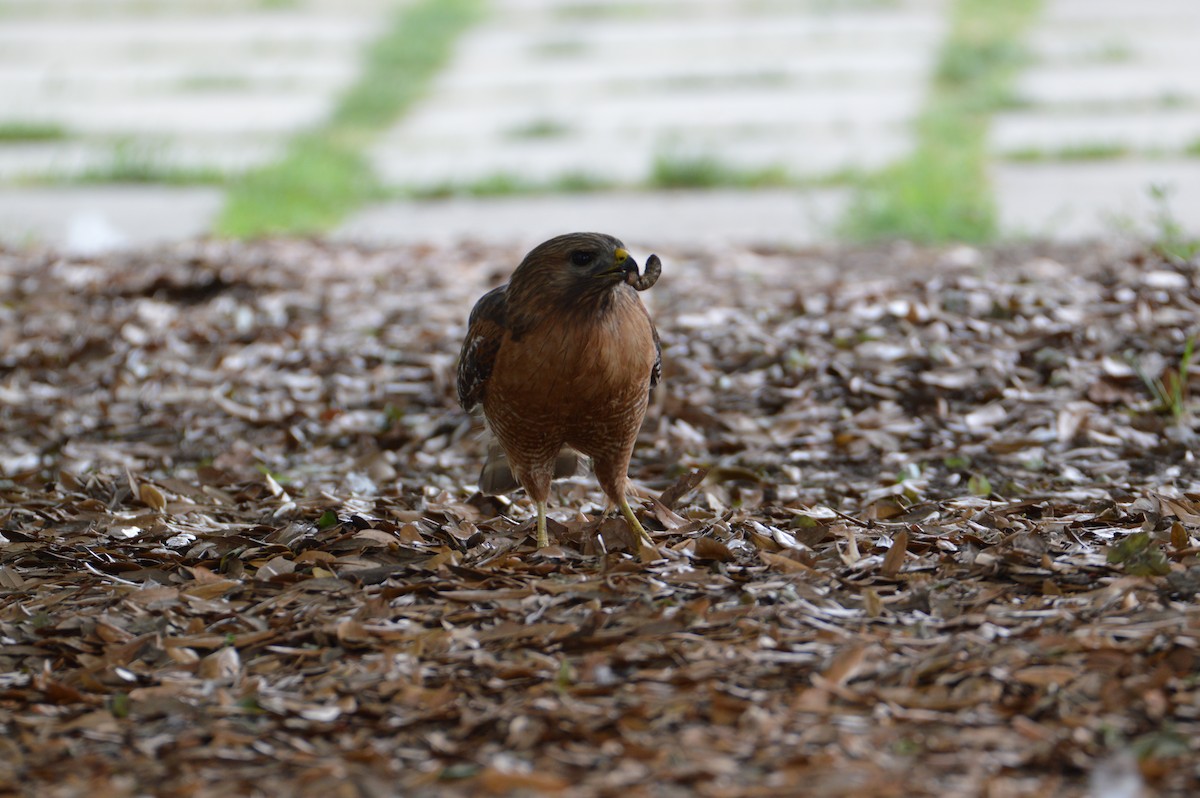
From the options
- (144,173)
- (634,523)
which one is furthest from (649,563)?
(144,173)

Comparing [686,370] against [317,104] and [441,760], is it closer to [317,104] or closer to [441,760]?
[441,760]

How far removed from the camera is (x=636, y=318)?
3.68m

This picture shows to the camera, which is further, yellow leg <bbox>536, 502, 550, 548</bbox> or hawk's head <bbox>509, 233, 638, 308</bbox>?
yellow leg <bbox>536, 502, 550, 548</bbox>

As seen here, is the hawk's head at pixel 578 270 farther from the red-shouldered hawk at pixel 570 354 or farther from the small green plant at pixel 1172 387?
the small green plant at pixel 1172 387

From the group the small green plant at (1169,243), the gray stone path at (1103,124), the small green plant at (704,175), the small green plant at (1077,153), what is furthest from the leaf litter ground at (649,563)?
the small green plant at (1077,153)

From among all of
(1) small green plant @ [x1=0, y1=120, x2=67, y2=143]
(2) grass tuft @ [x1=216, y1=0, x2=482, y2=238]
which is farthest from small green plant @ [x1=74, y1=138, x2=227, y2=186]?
(1) small green plant @ [x1=0, y1=120, x2=67, y2=143]

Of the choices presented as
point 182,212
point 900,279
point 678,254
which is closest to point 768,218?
point 678,254

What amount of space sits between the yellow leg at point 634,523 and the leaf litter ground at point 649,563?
0.15 ft

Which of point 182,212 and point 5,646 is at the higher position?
point 182,212

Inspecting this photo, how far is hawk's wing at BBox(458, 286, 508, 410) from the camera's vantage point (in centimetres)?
375

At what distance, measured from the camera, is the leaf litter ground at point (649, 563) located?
104 inches

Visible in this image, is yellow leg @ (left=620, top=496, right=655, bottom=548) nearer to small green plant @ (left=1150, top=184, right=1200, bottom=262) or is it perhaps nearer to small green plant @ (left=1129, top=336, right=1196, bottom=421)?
small green plant @ (left=1129, top=336, right=1196, bottom=421)

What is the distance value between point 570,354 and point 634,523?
542 mm

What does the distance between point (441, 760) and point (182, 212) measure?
7.20 metres
